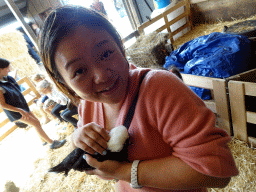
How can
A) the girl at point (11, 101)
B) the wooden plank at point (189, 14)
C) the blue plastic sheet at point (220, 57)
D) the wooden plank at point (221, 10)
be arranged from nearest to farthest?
the blue plastic sheet at point (220, 57)
the girl at point (11, 101)
the wooden plank at point (221, 10)
the wooden plank at point (189, 14)

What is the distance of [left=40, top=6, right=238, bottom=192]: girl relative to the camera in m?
0.49

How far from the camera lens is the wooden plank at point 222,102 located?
5.43 ft

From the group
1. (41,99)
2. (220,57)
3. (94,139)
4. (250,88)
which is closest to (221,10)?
(220,57)

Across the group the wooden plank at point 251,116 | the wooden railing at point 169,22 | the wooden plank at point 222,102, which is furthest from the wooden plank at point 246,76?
the wooden railing at point 169,22

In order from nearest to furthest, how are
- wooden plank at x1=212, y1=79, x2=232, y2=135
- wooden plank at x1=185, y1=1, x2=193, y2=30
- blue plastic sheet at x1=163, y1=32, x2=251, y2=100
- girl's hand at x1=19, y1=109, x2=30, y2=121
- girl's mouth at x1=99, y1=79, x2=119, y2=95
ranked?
girl's mouth at x1=99, y1=79, x2=119, y2=95, wooden plank at x1=212, y1=79, x2=232, y2=135, blue plastic sheet at x1=163, y1=32, x2=251, y2=100, girl's hand at x1=19, y1=109, x2=30, y2=121, wooden plank at x1=185, y1=1, x2=193, y2=30

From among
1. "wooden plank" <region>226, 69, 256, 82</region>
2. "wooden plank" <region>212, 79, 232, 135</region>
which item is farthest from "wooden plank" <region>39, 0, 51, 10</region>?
"wooden plank" <region>226, 69, 256, 82</region>

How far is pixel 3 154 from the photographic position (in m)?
4.22

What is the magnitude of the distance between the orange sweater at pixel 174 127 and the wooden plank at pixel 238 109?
4.07 feet

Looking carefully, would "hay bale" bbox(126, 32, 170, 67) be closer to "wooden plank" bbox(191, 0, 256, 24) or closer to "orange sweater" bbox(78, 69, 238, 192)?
"wooden plank" bbox(191, 0, 256, 24)

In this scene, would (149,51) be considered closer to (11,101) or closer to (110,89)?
(110,89)

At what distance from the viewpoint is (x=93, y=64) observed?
54cm

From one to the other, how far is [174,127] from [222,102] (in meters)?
1.53

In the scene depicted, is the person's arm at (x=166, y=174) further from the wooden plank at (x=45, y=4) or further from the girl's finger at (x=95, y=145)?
the wooden plank at (x=45, y=4)

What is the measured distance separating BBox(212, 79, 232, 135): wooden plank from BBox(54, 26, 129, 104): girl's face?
4.71ft
